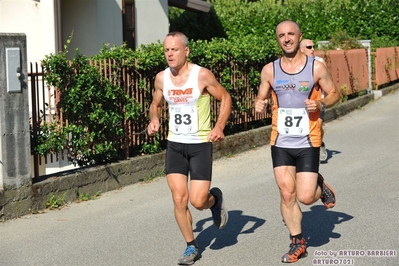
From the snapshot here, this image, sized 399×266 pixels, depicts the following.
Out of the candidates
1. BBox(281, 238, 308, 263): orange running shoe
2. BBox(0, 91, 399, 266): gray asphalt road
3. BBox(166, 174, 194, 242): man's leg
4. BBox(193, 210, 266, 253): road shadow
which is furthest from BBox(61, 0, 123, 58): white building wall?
BBox(281, 238, 308, 263): orange running shoe

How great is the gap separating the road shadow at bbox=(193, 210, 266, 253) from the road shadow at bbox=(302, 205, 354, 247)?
0.55m

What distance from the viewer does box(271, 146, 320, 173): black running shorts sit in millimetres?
6953

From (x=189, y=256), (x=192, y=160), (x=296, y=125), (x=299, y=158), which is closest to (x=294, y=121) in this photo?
(x=296, y=125)

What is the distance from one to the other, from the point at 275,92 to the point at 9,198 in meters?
3.62

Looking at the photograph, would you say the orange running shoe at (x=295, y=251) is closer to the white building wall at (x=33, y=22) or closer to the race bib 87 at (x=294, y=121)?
the race bib 87 at (x=294, y=121)

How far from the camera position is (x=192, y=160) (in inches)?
281

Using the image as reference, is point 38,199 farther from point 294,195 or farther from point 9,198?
point 294,195

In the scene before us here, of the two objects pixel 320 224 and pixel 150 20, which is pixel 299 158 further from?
pixel 150 20

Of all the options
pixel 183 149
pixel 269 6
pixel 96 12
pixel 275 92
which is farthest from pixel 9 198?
pixel 269 6

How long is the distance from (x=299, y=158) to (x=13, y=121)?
3.72 metres

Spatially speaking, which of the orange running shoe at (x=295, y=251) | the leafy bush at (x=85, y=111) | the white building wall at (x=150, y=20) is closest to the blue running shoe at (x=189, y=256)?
the orange running shoe at (x=295, y=251)

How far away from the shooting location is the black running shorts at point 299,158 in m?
6.95

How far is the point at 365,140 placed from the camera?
15.1 m

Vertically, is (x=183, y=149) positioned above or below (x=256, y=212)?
above
